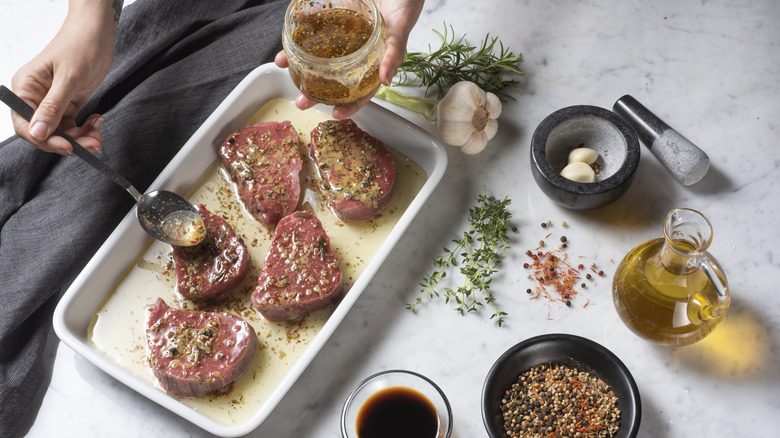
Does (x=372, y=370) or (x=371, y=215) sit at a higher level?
(x=371, y=215)

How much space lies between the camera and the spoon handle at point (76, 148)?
2.13 metres

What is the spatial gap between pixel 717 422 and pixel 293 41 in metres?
1.75

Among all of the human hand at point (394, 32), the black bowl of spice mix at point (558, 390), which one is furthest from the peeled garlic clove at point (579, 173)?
the human hand at point (394, 32)

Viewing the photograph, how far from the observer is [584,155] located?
7.79ft

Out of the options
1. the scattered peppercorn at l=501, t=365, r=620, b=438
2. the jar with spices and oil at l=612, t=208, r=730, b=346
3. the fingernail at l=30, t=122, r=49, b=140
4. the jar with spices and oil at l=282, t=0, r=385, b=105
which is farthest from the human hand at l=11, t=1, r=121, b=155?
→ the jar with spices and oil at l=612, t=208, r=730, b=346

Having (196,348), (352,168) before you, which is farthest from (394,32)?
(196,348)

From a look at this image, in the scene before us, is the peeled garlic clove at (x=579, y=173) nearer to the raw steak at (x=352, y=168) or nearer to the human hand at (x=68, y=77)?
the raw steak at (x=352, y=168)

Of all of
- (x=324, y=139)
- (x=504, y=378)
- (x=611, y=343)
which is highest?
(x=324, y=139)

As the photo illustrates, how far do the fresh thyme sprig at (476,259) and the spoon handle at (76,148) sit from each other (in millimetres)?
1031

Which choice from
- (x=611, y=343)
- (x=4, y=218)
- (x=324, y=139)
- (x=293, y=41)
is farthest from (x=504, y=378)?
(x=4, y=218)

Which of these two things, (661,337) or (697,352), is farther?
(697,352)

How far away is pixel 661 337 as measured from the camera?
6.97ft

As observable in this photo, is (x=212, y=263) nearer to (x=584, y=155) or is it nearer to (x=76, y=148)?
(x=76, y=148)

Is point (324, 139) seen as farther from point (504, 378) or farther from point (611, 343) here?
point (611, 343)
